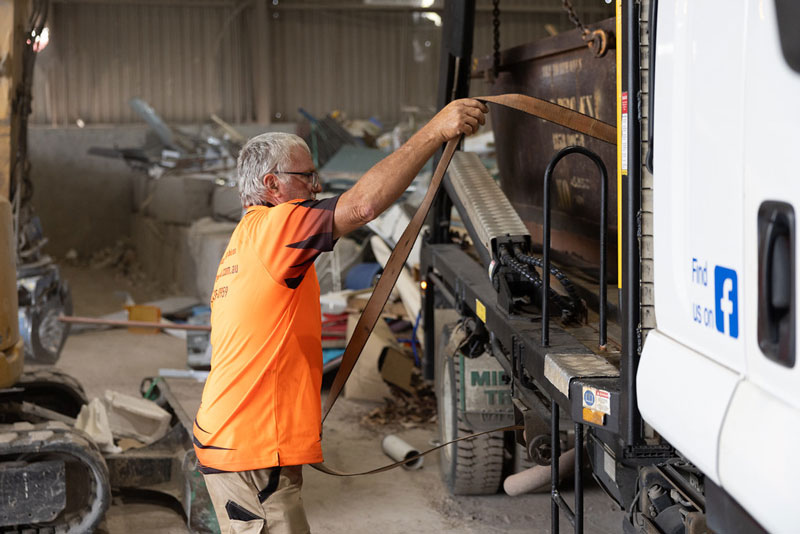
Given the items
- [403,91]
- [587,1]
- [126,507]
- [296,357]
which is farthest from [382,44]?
[296,357]

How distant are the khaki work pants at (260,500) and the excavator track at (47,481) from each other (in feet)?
5.17

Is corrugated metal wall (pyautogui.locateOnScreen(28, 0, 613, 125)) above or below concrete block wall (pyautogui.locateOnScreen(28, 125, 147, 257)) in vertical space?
above

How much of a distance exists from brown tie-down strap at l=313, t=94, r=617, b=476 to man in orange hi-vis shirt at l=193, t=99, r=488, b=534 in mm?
173

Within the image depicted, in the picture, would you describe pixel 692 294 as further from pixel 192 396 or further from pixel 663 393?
pixel 192 396

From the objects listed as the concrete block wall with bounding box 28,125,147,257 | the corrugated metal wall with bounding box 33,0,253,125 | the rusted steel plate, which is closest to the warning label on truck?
the rusted steel plate

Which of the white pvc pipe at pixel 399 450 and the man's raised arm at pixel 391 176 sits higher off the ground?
the man's raised arm at pixel 391 176

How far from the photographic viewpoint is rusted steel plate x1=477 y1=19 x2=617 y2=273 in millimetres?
4133

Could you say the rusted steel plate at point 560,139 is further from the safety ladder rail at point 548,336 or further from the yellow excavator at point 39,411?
the yellow excavator at point 39,411

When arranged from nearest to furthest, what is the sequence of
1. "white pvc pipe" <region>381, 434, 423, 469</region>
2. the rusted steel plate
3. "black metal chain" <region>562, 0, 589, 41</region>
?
"black metal chain" <region>562, 0, 589, 41</region> → the rusted steel plate → "white pvc pipe" <region>381, 434, 423, 469</region>

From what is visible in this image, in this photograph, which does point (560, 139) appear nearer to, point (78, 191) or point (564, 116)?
point (564, 116)

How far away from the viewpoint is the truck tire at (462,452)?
4949 mm

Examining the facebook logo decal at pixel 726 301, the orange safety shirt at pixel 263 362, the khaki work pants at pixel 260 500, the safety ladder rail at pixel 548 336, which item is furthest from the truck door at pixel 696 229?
the khaki work pants at pixel 260 500

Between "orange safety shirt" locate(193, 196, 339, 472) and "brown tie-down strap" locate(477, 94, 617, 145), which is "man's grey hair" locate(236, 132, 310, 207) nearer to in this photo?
"orange safety shirt" locate(193, 196, 339, 472)

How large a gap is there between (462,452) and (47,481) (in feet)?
6.97
